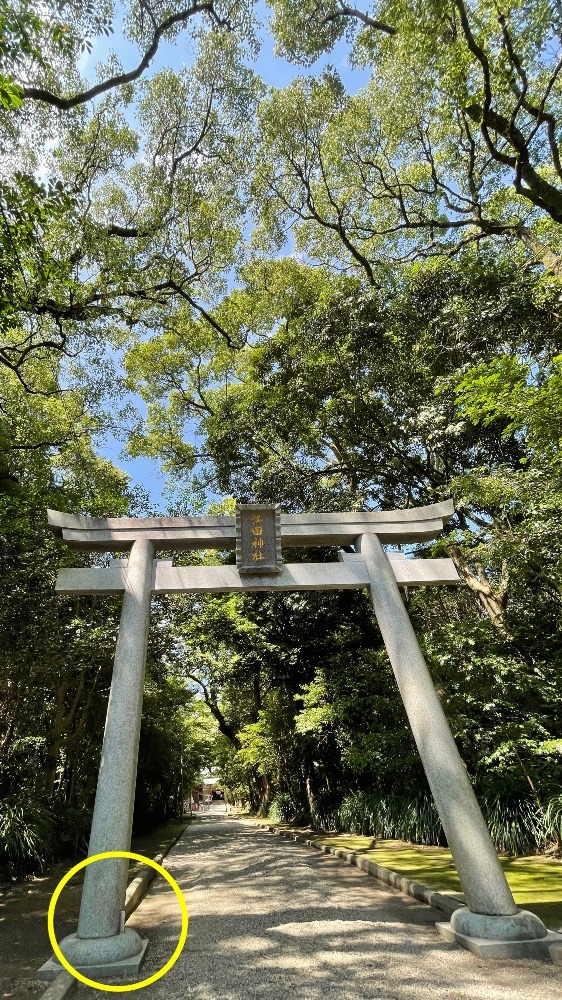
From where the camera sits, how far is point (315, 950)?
152 inches

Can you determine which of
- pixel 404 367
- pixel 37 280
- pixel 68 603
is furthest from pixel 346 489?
pixel 37 280

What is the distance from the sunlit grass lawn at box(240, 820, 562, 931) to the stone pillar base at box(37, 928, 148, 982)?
290 cm

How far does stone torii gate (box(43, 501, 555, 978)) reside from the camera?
3.65 meters

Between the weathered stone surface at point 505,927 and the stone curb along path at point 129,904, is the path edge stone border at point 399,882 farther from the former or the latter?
the stone curb along path at point 129,904

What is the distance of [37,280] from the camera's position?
7.09 meters

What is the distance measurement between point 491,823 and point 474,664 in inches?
83.0

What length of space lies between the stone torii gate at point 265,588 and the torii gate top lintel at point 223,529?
0.01 metres

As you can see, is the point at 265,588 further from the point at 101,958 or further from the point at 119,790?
the point at 101,958

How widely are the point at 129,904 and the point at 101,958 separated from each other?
2251 mm

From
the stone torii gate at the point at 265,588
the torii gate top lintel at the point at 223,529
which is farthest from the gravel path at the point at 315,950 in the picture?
the torii gate top lintel at the point at 223,529

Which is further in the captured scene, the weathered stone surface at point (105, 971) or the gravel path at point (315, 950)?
the weathered stone surface at point (105, 971)

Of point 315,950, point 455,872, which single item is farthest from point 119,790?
point 455,872

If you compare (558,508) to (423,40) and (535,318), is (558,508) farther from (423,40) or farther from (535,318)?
(423,40)

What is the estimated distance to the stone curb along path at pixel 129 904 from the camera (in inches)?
125
